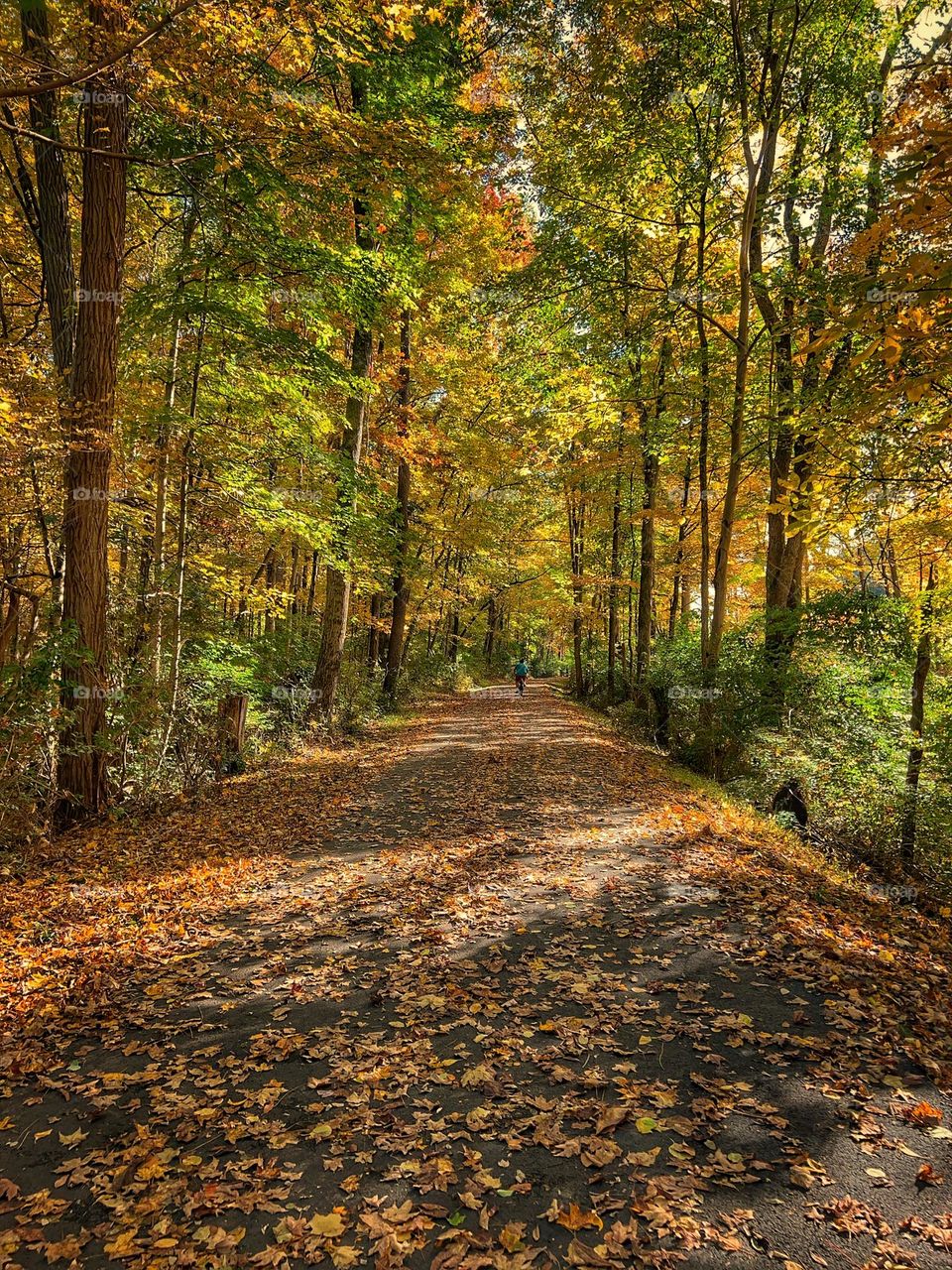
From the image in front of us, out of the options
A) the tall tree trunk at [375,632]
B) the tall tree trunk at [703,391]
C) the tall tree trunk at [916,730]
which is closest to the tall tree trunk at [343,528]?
the tall tree trunk at [375,632]

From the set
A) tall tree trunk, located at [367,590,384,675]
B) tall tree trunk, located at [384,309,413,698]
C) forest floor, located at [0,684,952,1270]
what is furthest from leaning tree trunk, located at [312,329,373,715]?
forest floor, located at [0,684,952,1270]

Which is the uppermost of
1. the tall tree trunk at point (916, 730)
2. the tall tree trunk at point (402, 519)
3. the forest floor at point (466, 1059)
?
→ the tall tree trunk at point (402, 519)

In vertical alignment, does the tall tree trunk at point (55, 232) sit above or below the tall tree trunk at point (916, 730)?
above

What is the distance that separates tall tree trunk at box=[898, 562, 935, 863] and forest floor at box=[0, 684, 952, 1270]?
1578 millimetres

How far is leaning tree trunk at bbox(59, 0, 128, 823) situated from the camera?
683 cm

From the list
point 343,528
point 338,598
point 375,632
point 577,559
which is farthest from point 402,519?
point 577,559

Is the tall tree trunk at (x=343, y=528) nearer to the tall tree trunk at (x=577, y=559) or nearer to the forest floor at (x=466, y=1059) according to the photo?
the forest floor at (x=466, y=1059)

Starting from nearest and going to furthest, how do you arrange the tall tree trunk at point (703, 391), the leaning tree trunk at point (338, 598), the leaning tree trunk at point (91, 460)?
the leaning tree trunk at point (91, 460)
the tall tree trunk at point (703, 391)
the leaning tree trunk at point (338, 598)

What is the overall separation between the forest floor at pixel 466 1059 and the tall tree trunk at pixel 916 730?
158 centimetres

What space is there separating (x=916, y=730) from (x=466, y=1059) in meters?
8.29

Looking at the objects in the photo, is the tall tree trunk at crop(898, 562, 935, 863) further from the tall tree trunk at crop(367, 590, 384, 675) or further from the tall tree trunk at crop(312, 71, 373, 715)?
the tall tree trunk at crop(367, 590, 384, 675)

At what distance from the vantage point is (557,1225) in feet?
8.43

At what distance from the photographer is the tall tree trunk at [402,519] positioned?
52.8 ft

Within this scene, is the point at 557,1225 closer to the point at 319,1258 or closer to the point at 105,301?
the point at 319,1258
